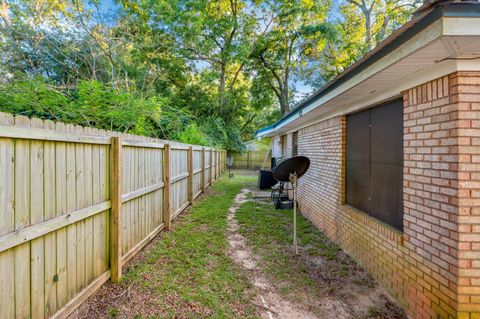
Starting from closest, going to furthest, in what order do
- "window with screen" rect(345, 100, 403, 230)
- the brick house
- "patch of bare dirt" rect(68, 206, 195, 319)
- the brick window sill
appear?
the brick house → "patch of bare dirt" rect(68, 206, 195, 319) → the brick window sill → "window with screen" rect(345, 100, 403, 230)

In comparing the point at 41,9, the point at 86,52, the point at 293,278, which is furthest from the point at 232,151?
the point at 293,278

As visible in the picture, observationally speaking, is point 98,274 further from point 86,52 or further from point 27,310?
point 86,52

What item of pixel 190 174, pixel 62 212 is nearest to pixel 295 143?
→ pixel 190 174

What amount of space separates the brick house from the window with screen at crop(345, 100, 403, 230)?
0.5 inches

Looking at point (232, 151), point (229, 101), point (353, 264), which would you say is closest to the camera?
point (353, 264)

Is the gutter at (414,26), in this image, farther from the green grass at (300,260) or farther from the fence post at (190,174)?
the fence post at (190,174)

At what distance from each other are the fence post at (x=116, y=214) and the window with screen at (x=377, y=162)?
321 centimetres

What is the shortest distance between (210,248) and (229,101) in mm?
17566

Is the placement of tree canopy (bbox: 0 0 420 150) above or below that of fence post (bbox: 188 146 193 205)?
above

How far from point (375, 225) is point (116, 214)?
3150 mm

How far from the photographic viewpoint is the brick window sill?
2.85 meters

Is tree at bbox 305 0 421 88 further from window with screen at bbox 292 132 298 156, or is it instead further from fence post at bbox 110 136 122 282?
fence post at bbox 110 136 122 282

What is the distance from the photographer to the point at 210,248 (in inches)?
169

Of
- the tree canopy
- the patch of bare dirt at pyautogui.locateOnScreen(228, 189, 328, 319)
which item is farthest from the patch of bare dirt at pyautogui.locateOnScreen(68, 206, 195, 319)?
the tree canopy
